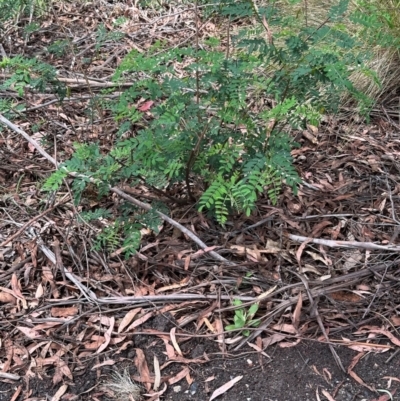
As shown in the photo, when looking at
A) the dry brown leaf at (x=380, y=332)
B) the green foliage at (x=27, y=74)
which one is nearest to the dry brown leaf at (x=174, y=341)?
the dry brown leaf at (x=380, y=332)

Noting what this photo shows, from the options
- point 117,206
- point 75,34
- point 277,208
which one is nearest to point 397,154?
point 277,208

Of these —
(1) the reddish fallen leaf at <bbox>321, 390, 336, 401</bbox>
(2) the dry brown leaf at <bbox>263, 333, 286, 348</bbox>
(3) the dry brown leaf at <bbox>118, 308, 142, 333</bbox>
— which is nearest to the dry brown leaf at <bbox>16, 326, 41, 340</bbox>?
(3) the dry brown leaf at <bbox>118, 308, 142, 333</bbox>

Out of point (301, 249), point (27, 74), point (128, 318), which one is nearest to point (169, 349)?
point (128, 318)

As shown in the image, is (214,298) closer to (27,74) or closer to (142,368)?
(142,368)

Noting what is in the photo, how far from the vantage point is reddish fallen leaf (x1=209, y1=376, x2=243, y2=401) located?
1971 millimetres

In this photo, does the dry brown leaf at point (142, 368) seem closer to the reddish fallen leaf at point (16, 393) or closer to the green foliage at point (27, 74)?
the reddish fallen leaf at point (16, 393)

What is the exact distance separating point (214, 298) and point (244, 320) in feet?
0.55

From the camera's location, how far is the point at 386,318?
7.07 ft

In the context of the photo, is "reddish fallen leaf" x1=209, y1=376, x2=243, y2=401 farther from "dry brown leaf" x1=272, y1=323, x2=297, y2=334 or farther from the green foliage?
the green foliage

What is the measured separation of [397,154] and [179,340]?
1.71 metres

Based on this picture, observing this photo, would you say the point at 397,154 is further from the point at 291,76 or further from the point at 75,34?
the point at 75,34

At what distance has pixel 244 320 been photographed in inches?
84.7

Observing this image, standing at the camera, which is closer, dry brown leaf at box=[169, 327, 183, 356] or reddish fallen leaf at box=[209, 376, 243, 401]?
reddish fallen leaf at box=[209, 376, 243, 401]

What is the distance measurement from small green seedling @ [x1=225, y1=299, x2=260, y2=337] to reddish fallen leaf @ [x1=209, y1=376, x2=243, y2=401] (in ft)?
0.62
